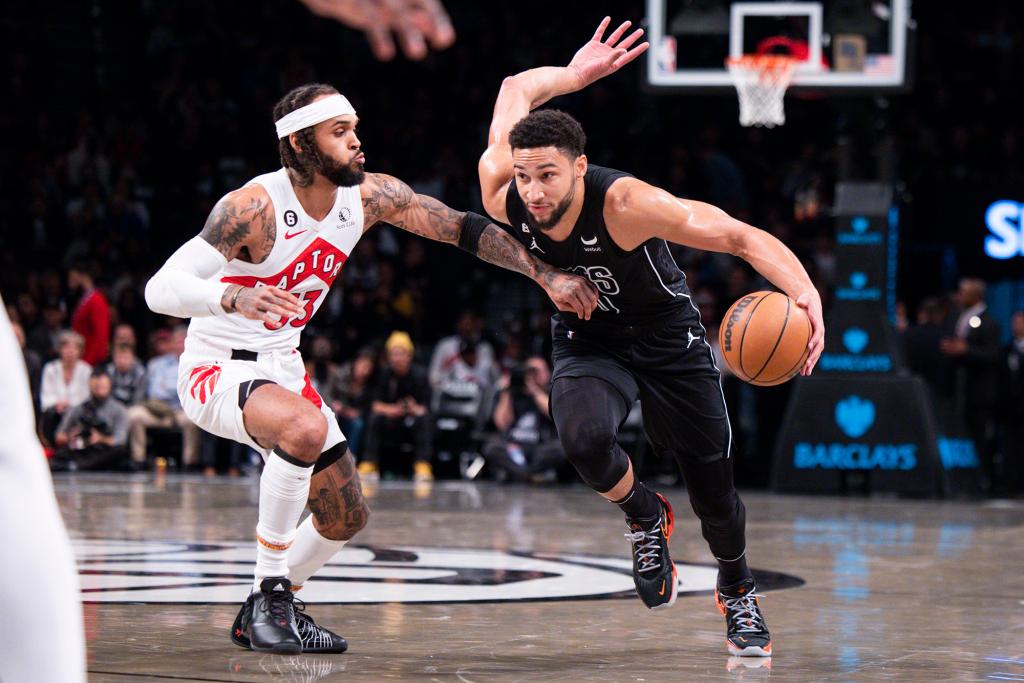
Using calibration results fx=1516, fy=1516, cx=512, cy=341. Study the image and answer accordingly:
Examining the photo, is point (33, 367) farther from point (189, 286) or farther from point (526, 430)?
point (189, 286)

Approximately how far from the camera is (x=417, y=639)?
572 cm

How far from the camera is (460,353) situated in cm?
1611

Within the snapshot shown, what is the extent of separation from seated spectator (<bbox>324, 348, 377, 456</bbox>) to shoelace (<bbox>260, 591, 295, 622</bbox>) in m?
10.3

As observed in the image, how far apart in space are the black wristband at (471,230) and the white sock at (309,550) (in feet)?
4.02

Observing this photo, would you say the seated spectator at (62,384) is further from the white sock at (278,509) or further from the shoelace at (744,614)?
the shoelace at (744,614)

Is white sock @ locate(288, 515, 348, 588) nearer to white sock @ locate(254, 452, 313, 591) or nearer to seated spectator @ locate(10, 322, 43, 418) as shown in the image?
→ white sock @ locate(254, 452, 313, 591)

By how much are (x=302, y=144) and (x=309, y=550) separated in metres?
1.54


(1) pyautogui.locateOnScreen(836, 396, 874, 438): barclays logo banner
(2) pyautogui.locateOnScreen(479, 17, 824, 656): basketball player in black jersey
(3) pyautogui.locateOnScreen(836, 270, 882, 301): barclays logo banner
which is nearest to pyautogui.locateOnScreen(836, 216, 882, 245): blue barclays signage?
(3) pyautogui.locateOnScreen(836, 270, 882, 301): barclays logo banner

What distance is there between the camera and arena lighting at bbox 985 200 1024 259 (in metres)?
16.4

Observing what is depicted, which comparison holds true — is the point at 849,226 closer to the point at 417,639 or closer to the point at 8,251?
the point at 417,639

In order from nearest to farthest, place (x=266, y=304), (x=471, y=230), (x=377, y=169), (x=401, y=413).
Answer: (x=266, y=304) → (x=471, y=230) → (x=401, y=413) → (x=377, y=169)

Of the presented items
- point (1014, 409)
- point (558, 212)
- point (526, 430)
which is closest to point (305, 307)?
point (558, 212)

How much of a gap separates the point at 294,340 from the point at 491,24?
669 inches

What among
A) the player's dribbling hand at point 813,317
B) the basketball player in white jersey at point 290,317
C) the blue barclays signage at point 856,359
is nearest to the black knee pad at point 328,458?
the basketball player in white jersey at point 290,317
